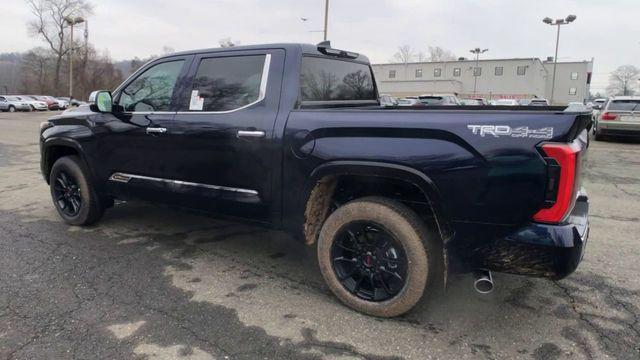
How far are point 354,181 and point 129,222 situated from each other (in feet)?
10.6

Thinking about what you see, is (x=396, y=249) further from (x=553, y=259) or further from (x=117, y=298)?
(x=117, y=298)

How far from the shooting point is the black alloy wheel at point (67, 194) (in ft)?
17.2

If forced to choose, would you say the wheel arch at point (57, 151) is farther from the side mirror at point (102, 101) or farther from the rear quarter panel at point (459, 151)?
the rear quarter panel at point (459, 151)

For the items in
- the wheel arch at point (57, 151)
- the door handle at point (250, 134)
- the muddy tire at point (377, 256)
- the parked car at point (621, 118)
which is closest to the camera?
the muddy tire at point (377, 256)

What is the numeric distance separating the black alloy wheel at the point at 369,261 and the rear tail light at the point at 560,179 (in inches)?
36.9

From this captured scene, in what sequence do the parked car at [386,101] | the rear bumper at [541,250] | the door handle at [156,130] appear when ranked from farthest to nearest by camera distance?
the parked car at [386,101] → the door handle at [156,130] → the rear bumper at [541,250]

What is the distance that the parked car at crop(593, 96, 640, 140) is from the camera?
14.6 meters

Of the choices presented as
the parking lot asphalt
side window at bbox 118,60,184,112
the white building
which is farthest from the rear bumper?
the white building

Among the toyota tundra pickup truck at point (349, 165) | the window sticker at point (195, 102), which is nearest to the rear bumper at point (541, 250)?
the toyota tundra pickup truck at point (349, 165)

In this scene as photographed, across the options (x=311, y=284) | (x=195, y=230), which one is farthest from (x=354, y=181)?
(x=195, y=230)

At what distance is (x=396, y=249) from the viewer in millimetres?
3176

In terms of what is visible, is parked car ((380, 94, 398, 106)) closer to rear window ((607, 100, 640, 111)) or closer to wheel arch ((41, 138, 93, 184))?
wheel arch ((41, 138, 93, 184))

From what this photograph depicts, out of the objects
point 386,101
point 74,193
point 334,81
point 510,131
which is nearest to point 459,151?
point 510,131

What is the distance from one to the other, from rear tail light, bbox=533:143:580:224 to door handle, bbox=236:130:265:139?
1.93 metres
